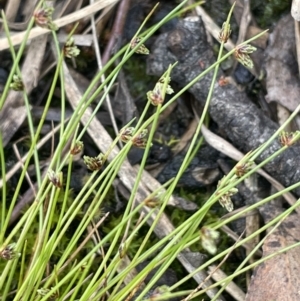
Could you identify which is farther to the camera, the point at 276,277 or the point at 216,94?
the point at 216,94

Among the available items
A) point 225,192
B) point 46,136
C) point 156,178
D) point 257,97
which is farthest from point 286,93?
point 46,136

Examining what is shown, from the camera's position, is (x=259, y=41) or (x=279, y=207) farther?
(x=259, y=41)

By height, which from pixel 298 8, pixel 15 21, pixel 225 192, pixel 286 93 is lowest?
pixel 286 93

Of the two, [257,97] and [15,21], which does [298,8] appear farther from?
[15,21]

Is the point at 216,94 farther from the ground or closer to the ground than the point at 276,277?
farther from the ground

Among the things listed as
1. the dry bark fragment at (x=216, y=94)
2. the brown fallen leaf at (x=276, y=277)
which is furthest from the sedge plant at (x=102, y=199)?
the dry bark fragment at (x=216, y=94)

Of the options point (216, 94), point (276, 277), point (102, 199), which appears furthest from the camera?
point (216, 94)

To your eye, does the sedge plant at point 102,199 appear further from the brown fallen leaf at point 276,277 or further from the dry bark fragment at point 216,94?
the dry bark fragment at point 216,94

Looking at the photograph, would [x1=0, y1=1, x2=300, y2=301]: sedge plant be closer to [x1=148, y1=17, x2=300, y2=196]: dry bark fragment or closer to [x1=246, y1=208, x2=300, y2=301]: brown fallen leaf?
[x1=246, y1=208, x2=300, y2=301]: brown fallen leaf

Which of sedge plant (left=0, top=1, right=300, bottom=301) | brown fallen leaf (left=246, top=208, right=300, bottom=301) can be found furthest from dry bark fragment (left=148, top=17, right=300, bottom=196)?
sedge plant (left=0, top=1, right=300, bottom=301)

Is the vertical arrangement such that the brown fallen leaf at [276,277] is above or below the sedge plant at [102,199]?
below

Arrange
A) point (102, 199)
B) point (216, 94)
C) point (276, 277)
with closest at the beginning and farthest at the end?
point (102, 199), point (276, 277), point (216, 94)
